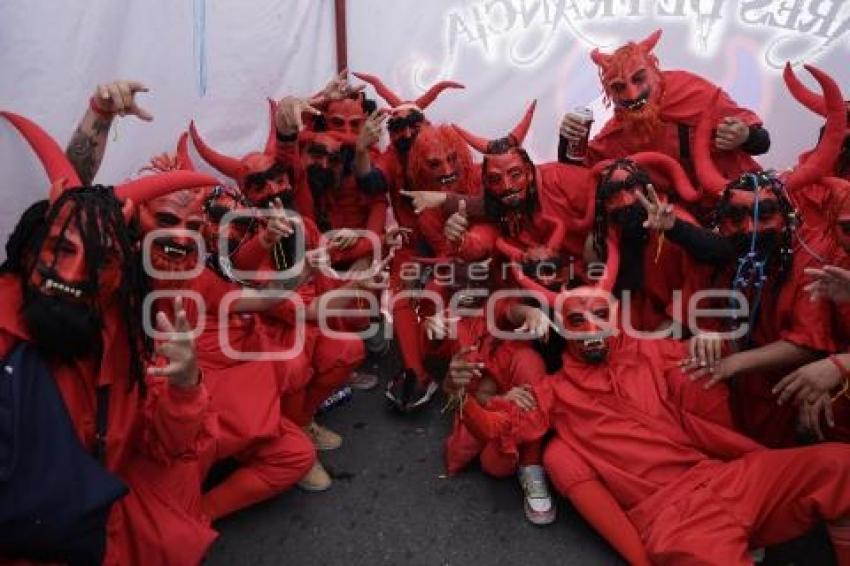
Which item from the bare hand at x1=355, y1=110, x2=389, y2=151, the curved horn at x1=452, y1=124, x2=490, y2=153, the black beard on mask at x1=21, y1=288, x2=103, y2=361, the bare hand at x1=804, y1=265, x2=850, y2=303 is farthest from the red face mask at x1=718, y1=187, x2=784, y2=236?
the black beard on mask at x1=21, y1=288, x2=103, y2=361

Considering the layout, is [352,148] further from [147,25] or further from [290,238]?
[147,25]

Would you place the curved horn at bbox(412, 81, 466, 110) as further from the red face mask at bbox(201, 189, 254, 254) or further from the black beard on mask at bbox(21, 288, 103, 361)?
the black beard on mask at bbox(21, 288, 103, 361)

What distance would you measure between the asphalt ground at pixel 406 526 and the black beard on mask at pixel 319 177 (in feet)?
4.37

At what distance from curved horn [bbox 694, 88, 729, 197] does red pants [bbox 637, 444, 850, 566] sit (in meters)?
1.02

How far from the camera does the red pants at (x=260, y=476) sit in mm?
2652

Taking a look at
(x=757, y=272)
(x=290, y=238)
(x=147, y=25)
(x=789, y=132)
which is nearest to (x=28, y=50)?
(x=147, y=25)

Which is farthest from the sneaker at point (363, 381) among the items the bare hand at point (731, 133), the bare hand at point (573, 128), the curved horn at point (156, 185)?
the bare hand at point (731, 133)

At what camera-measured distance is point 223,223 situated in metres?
2.99

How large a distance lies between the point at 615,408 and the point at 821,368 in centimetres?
68

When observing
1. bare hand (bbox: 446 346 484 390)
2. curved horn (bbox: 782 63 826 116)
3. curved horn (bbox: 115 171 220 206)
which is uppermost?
curved horn (bbox: 782 63 826 116)

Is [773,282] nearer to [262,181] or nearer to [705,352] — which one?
[705,352]

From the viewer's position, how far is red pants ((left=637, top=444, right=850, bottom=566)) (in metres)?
2.18

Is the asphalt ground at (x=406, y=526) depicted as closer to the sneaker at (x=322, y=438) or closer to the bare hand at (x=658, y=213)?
the sneaker at (x=322, y=438)

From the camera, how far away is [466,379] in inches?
104
